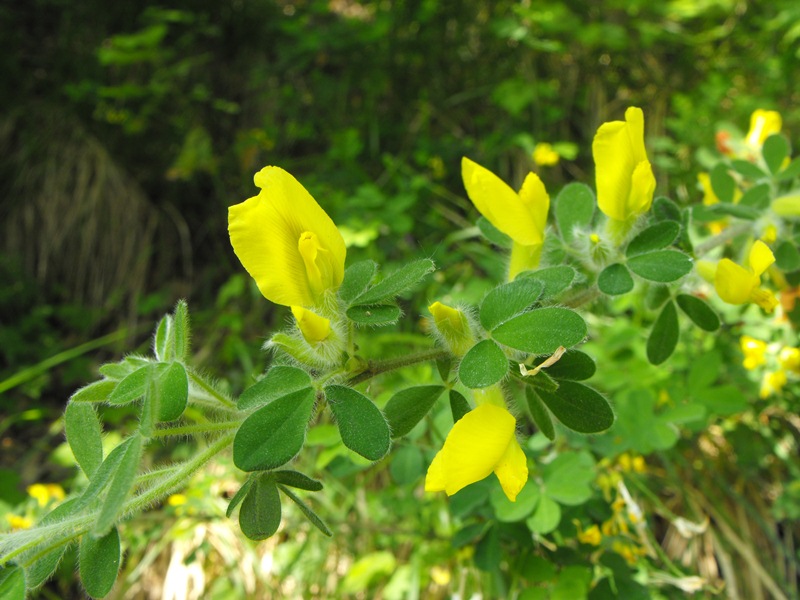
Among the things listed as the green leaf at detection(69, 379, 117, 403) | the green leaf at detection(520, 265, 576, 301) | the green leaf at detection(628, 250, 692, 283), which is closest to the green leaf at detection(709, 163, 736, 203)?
the green leaf at detection(628, 250, 692, 283)

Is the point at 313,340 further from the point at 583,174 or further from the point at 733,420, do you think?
the point at 583,174

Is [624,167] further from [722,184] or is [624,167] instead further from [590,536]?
[590,536]

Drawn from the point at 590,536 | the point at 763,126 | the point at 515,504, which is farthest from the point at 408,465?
the point at 763,126

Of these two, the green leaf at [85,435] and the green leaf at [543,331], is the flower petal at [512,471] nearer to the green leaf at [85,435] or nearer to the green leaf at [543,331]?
the green leaf at [543,331]

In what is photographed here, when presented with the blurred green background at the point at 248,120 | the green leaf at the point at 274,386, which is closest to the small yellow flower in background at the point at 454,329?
the green leaf at the point at 274,386

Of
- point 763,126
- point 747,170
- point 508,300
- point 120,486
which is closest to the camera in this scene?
point 120,486

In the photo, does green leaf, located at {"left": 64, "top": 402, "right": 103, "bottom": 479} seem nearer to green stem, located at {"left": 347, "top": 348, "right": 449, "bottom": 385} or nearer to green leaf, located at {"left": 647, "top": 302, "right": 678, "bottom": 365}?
green stem, located at {"left": 347, "top": 348, "right": 449, "bottom": 385}
